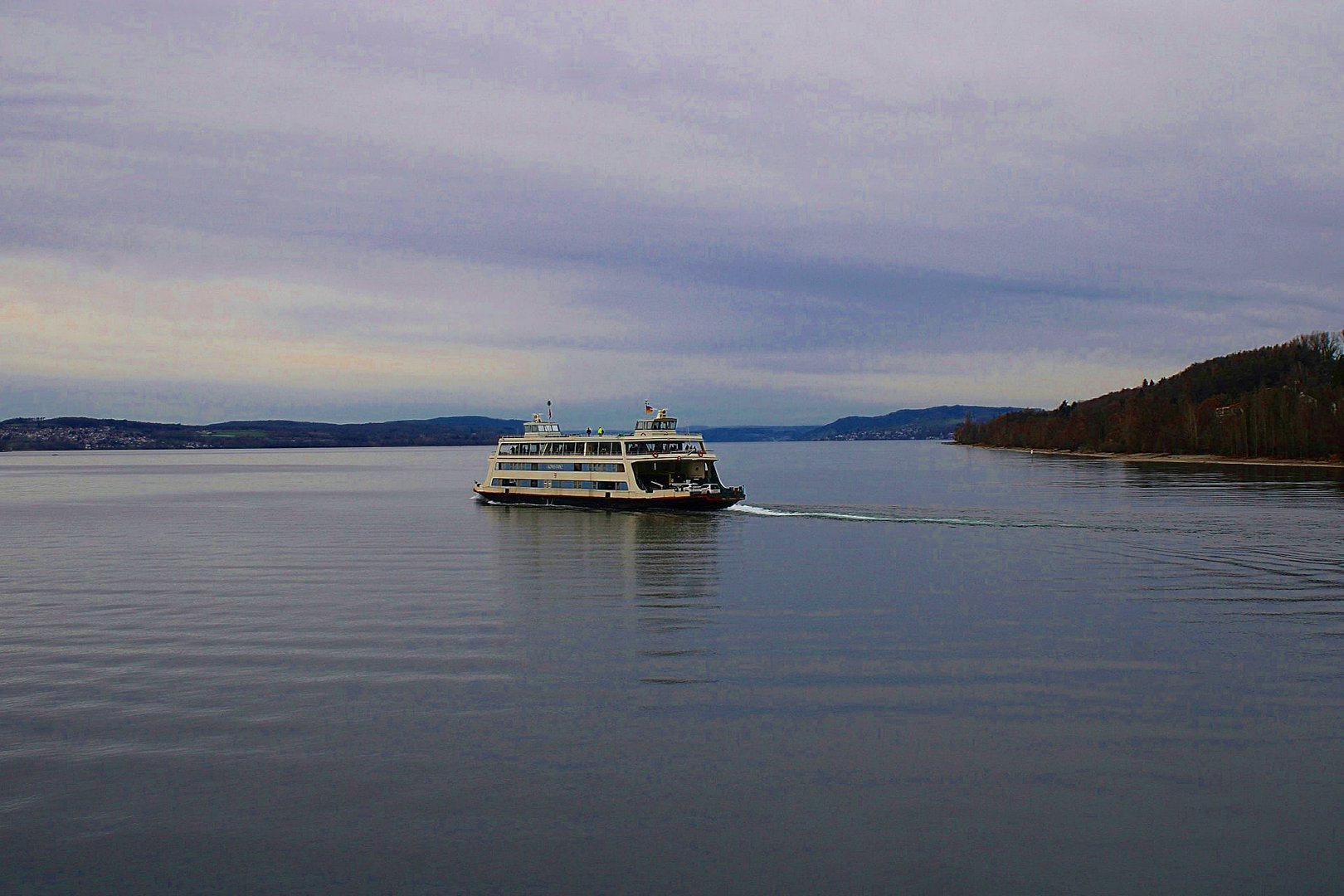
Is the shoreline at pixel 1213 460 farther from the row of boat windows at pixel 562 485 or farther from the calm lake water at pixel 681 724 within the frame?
the calm lake water at pixel 681 724

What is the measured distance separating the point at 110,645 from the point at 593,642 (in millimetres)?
13362

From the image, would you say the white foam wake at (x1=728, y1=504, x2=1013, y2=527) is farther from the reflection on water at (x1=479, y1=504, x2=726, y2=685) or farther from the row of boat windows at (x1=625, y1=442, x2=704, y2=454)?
the row of boat windows at (x1=625, y1=442, x2=704, y2=454)

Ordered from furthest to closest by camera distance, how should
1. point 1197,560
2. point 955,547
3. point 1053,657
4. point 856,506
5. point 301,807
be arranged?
point 856,506 < point 955,547 < point 1197,560 < point 1053,657 < point 301,807

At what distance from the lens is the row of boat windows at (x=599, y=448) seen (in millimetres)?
78875

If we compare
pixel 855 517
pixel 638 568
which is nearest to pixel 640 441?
pixel 855 517

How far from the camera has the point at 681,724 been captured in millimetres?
22062

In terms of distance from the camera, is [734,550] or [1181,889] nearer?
[1181,889]

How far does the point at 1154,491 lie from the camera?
3578 inches

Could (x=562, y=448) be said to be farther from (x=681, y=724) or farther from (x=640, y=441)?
(x=681, y=724)

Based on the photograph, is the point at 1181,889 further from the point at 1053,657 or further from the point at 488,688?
the point at 488,688

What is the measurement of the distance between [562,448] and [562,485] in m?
3.21

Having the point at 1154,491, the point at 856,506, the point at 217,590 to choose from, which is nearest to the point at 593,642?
the point at 217,590

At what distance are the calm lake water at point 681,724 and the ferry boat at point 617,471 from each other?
2649 cm

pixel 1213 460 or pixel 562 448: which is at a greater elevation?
pixel 562 448
